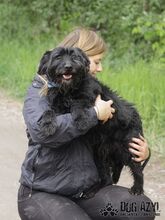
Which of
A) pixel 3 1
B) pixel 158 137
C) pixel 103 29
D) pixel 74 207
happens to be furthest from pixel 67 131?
pixel 3 1

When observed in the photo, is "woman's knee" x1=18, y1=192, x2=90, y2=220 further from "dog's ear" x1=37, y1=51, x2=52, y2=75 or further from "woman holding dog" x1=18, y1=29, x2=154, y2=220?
"dog's ear" x1=37, y1=51, x2=52, y2=75

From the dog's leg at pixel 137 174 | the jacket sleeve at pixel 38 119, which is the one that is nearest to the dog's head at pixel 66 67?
the jacket sleeve at pixel 38 119

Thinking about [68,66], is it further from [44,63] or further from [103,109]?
[103,109]

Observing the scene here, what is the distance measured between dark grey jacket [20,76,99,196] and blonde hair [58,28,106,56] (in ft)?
1.38

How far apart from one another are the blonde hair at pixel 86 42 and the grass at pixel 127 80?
2.75 meters

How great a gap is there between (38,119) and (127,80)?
15.7ft

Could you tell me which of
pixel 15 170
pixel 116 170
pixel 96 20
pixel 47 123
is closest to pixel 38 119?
pixel 47 123

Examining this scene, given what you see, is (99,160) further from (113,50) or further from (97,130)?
(113,50)

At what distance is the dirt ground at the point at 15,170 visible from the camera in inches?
203

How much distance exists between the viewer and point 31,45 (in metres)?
12.2

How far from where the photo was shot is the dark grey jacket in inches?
142

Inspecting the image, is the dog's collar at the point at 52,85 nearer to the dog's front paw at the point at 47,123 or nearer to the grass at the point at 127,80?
the dog's front paw at the point at 47,123

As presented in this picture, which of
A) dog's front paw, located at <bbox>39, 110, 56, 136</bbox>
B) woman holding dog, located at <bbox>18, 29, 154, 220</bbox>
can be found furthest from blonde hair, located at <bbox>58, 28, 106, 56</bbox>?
dog's front paw, located at <bbox>39, 110, 56, 136</bbox>

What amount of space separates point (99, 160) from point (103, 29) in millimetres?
9231
